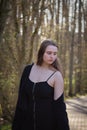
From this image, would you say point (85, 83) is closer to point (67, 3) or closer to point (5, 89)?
point (67, 3)

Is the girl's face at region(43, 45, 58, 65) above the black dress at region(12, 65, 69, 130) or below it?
above

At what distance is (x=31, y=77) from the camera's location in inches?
140

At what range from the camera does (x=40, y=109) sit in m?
3.45

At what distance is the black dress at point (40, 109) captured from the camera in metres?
3.43

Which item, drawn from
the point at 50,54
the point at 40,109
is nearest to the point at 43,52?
the point at 50,54

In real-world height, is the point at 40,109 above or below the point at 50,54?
below

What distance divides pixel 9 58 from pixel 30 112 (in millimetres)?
8007

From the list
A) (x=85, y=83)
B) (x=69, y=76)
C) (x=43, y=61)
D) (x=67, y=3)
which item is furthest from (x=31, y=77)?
(x=85, y=83)

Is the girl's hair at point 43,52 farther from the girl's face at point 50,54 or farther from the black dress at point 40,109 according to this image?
the black dress at point 40,109

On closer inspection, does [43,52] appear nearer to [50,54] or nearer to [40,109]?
[50,54]

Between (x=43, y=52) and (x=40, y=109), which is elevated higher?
(x=43, y=52)

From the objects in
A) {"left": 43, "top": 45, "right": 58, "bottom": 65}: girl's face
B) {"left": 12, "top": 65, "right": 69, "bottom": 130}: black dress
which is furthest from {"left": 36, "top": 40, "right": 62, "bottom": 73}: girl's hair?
{"left": 12, "top": 65, "right": 69, "bottom": 130}: black dress

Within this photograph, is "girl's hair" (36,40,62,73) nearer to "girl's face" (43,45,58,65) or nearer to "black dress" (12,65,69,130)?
"girl's face" (43,45,58,65)

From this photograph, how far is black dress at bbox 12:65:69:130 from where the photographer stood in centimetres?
343
